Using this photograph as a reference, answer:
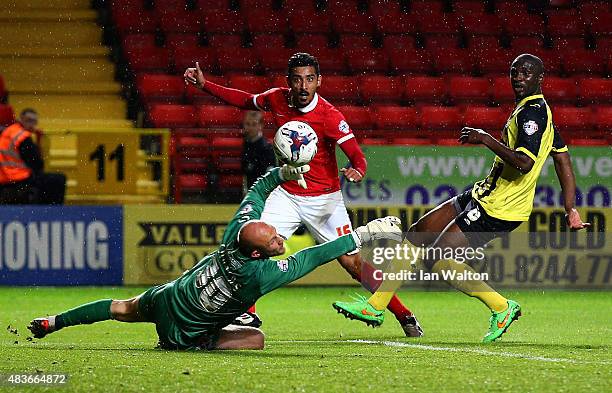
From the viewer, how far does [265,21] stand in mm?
19219

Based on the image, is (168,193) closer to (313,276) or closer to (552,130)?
(313,276)

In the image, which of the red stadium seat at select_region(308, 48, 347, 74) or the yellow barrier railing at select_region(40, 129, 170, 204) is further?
the red stadium seat at select_region(308, 48, 347, 74)

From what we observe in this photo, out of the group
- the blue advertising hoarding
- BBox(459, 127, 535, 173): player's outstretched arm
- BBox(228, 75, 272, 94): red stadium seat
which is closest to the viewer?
BBox(459, 127, 535, 173): player's outstretched arm

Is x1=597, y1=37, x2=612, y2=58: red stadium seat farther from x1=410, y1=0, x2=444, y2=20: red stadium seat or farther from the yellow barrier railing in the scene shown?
the yellow barrier railing

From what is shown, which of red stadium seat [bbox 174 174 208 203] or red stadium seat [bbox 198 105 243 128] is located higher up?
red stadium seat [bbox 198 105 243 128]

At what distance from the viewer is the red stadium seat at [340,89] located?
17.8m

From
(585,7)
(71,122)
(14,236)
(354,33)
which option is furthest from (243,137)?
(585,7)

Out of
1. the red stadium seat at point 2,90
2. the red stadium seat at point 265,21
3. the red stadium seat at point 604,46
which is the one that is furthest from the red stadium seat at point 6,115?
the red stadium seat at point 604,46

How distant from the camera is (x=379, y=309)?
8312 millimetres

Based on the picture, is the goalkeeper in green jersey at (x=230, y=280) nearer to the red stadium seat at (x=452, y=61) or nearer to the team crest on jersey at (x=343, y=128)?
A: the team crest on jersey at (x=343, y=128)

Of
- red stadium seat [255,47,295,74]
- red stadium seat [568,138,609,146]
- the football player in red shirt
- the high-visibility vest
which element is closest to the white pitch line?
the football player in red shirt

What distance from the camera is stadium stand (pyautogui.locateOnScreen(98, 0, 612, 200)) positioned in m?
17.5

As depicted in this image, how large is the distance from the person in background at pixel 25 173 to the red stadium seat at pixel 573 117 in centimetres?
706

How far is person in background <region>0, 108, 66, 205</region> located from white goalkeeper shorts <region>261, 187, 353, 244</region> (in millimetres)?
5823
